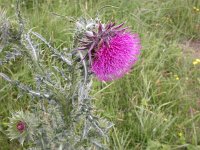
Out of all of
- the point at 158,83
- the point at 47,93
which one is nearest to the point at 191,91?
the point at 158,83

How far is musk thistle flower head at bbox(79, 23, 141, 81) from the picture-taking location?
1.39 meters

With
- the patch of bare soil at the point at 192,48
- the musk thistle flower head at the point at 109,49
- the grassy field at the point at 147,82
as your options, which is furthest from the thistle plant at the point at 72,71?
the patch of bare soil at the point at 192,48

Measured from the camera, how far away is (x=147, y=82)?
9.01 feet

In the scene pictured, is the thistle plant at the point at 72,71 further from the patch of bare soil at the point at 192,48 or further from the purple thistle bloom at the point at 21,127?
the patch of bare soil at the point at 192,48

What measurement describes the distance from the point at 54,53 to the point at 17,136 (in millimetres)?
520

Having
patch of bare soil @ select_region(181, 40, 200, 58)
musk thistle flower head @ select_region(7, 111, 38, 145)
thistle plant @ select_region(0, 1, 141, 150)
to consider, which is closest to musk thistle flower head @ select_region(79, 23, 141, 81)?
thistle plant @ select_region(0, 1, 141, 150)

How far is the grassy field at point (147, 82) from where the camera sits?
2443 millimetres

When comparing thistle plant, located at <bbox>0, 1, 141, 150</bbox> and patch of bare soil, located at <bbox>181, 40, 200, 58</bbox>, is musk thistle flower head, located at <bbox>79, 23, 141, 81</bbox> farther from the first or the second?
patch of bare soil, located at <bbox>181, 40, 200, 58</bbox>

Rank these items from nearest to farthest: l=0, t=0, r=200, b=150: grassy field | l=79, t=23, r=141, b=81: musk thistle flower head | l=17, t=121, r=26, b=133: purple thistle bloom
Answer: l=79, t=23, r=141, b=81: musk thistle flower head, l=17, t=121, r=26, b=133: purple thistle bloom, l=0, t=0, r=200, b=150: grassy field

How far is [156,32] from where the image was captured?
345 cm

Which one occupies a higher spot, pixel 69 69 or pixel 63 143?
pixel 69 69

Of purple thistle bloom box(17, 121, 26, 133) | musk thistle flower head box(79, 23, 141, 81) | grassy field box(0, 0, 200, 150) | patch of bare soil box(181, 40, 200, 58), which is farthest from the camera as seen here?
patch of bare soil box(181, 40, 200, 58)

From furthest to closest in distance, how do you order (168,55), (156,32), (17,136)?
(156,32) → (168,55) → (17,136)

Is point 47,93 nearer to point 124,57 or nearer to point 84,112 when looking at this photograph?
point 84,112
